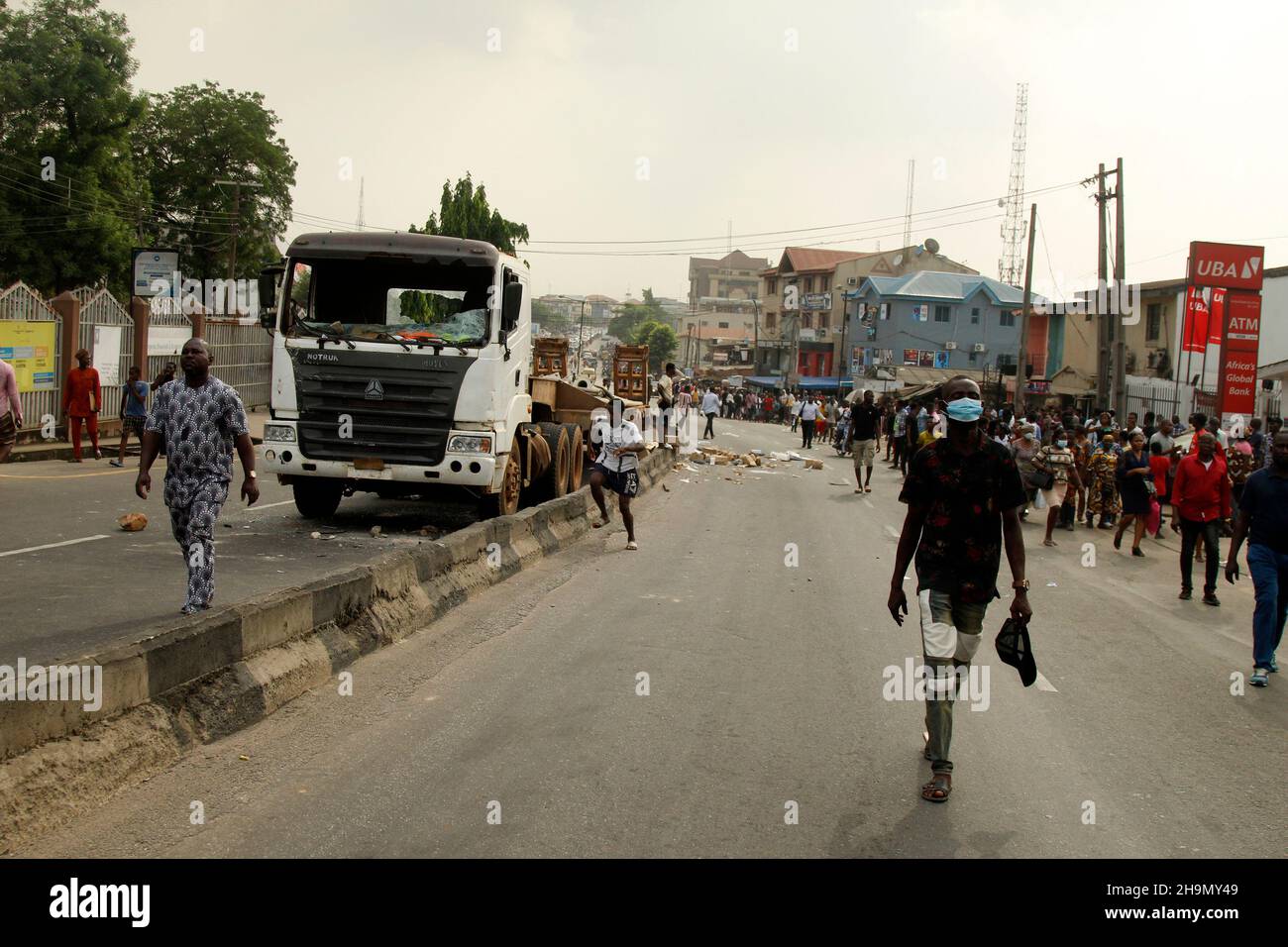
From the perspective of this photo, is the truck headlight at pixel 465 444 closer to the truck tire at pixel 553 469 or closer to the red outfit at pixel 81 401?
the truck tire at pixel 553 469

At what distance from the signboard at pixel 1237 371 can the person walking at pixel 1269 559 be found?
16951 mm

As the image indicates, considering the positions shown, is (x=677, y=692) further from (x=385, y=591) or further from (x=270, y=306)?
(x=270, y=306)

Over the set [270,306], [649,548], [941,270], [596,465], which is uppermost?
[941,270]

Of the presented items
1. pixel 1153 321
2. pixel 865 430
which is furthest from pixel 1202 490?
pixel 1153 321

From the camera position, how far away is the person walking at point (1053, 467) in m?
18.7

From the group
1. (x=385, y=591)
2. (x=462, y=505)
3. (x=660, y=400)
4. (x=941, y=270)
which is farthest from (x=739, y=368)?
(x=385, y=591)

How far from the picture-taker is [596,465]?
1497 cm

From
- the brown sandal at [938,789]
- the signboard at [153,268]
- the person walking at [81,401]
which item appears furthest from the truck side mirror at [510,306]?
the signboard at [153,268]

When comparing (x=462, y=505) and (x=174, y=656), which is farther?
(x=462, y=505)

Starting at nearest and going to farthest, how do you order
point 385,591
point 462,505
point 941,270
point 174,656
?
point 174,656, point 385,591, point 462,505, point 941,270

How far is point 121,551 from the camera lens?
1117 centimetres

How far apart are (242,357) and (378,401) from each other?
74.6ft

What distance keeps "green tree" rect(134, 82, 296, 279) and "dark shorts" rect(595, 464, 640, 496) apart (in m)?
47.7
